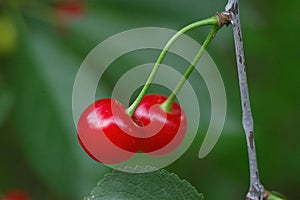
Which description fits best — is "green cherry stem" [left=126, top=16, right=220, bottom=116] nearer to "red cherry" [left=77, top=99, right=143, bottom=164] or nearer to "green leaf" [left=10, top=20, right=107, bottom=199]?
"red cherry" [left=77, top=99, right=143, bottom=164]

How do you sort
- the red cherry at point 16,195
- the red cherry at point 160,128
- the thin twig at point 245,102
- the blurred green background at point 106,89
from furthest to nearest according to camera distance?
the red cherry at point 16,195 < the blurred green background at point 106,89 < the red cherry at point 160,128 < the thin twig at point 245,102

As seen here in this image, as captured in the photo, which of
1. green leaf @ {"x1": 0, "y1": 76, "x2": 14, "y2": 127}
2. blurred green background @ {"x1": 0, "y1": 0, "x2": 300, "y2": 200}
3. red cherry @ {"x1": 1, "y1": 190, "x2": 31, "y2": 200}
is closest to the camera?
green leaf @ {"x1": 0, "y1": 76, "x2": 14, "y2": 127}

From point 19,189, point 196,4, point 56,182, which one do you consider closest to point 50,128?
point 56,182

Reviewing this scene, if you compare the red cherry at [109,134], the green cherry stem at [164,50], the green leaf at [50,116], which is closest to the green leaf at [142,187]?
the red cherry at [109,134]

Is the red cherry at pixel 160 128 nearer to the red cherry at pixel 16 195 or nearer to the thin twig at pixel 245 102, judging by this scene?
the thin twig at pixel 245 102

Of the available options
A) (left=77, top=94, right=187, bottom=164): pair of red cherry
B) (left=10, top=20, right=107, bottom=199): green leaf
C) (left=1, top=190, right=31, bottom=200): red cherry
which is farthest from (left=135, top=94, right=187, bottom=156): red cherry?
(left=1, top=190, right=31, bottom=200): red cherry

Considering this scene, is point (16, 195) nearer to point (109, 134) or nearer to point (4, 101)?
point (4, 101)
